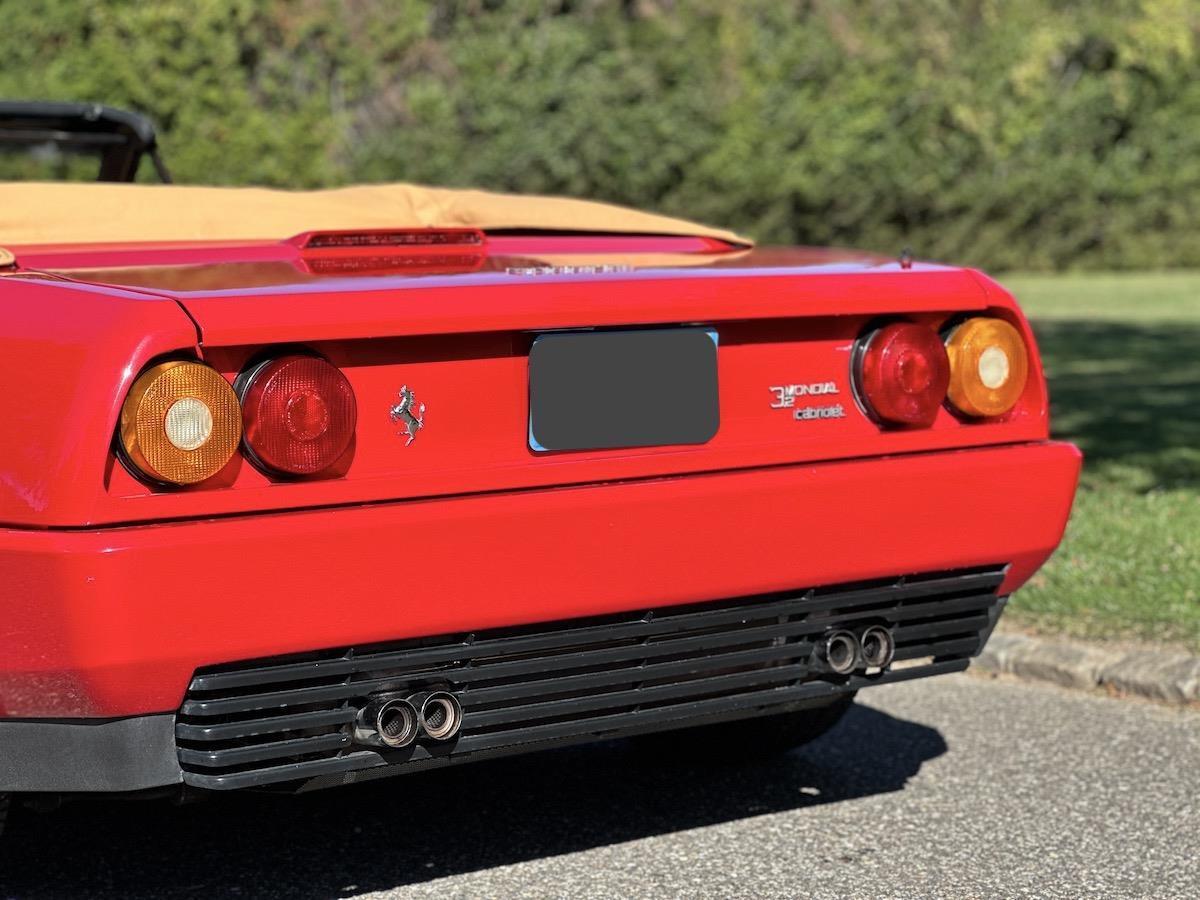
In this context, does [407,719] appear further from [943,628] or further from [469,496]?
[943,628]

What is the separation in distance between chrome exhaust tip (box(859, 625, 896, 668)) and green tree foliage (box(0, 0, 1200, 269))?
21.8 metres

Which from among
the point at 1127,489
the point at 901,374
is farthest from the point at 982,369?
the point at 1127,489

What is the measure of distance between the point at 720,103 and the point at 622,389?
30.5 metres

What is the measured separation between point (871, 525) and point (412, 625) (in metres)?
0.93

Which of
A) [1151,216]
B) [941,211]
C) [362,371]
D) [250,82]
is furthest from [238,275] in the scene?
[1151,216]

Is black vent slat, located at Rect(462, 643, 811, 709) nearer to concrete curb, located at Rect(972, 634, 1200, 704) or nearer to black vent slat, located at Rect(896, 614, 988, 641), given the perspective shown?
black vent slat, located at Rect(896, 614, 988, 641)

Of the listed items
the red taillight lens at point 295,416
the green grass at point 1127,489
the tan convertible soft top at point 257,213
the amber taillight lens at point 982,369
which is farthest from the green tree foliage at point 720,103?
the red taillight lens at point 295,416

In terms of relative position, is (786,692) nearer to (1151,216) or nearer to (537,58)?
(537,58)

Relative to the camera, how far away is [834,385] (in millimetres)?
3549

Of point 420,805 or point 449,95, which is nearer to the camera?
point 420,805

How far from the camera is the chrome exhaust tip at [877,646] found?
11.7ft

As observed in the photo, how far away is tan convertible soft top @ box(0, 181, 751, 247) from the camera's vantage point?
387 centimetres

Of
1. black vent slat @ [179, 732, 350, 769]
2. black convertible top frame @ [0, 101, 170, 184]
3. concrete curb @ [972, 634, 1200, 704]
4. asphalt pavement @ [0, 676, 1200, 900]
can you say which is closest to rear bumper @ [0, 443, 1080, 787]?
black vent slat @ [179, 732, 350, 769]

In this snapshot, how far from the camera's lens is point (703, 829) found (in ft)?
13.1
